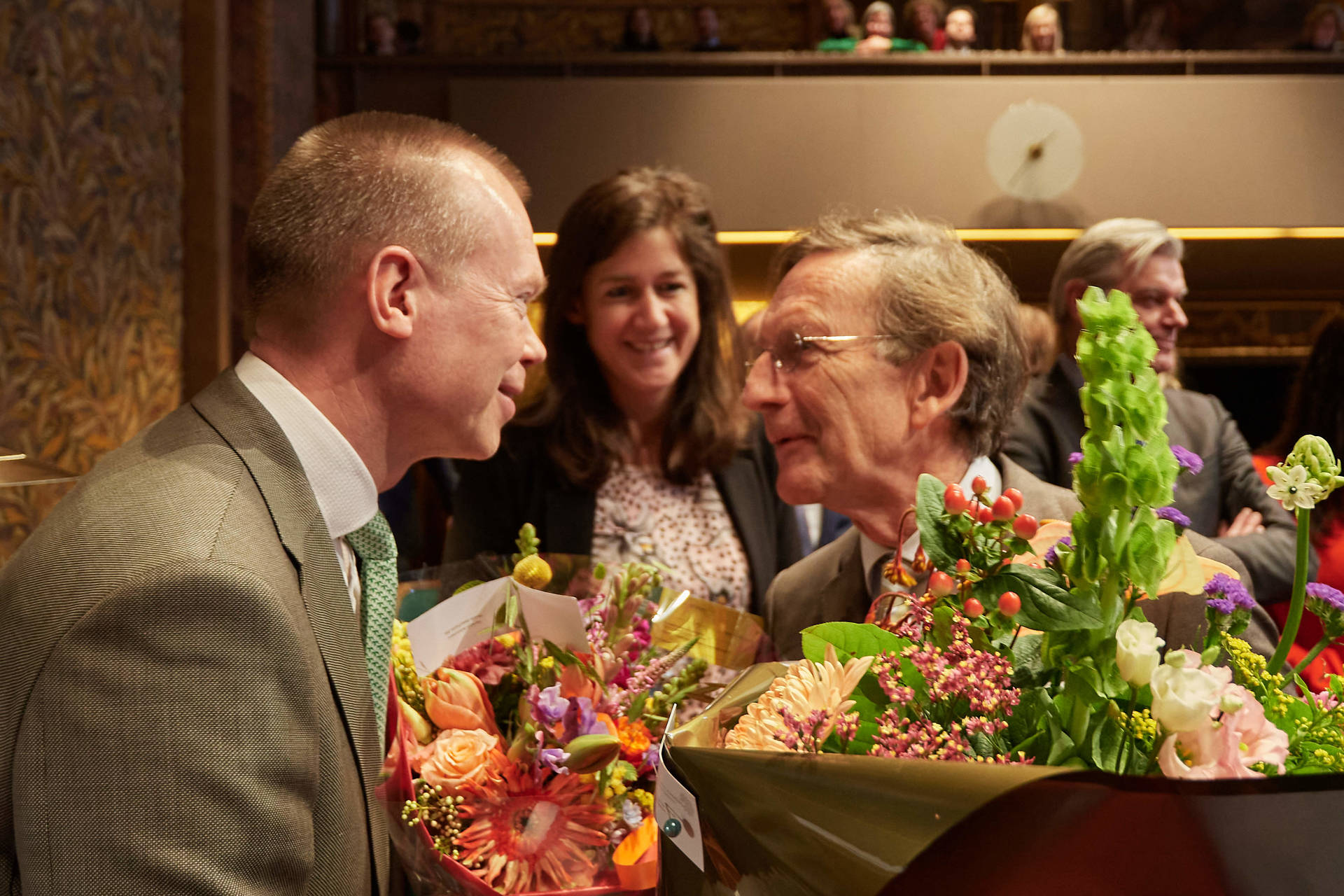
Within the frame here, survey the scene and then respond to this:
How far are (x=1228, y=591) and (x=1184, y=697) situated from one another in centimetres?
16

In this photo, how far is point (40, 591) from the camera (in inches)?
39.2

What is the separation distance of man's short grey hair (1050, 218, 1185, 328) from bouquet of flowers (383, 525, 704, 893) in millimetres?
2099

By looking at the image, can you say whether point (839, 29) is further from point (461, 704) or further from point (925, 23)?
point (461, 704)

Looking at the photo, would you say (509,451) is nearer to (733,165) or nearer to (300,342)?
(300,342)

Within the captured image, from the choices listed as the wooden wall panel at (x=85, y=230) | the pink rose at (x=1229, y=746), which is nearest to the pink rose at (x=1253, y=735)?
the pink rose at (x=1229, y=746)

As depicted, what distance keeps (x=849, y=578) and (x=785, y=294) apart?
47 cm

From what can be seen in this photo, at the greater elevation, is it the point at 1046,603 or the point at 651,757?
the point at 1046,603

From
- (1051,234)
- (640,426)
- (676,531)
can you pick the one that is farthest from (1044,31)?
(676,531)

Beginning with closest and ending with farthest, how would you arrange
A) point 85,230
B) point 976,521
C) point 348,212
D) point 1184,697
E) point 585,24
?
point 1184,697 < point 976,521 < point 348,212 < point 85,230 < point 585,24

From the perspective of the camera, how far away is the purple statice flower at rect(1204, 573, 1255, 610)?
0.74m

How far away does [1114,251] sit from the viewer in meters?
2.80

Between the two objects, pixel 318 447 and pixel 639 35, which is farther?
pixel 639 35

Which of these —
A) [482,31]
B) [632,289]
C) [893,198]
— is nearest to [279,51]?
[482,31]

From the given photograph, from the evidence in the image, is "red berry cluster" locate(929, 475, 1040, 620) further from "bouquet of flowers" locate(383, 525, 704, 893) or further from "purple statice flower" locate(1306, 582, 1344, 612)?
"bouquet of flowers" locate(383, 525, 704, 893)
